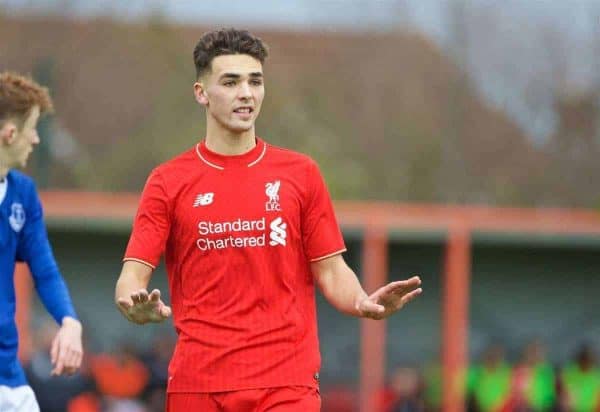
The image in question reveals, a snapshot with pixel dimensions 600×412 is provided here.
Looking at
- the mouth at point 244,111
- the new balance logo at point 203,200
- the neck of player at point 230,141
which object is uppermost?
the mouth at point 244,111

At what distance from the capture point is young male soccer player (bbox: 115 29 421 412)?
5.98 meters

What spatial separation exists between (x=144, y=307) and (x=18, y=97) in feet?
4.80

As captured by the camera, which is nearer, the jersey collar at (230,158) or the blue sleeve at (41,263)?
the jersey collar at (230,158)

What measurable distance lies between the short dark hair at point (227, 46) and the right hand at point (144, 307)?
3.73 ft

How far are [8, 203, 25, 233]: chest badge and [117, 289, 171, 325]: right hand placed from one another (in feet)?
3.14

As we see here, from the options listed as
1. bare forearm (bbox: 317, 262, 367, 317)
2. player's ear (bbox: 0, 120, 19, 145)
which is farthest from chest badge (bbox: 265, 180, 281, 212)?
player's ear (bbox: 0, 120, 19, 145)

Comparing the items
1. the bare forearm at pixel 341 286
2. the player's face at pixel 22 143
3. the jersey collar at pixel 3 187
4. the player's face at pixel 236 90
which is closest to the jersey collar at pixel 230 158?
the player's face at pixel 236 90

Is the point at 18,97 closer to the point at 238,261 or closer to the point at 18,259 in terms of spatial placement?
the point at 18,259

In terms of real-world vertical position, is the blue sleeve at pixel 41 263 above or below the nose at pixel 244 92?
below

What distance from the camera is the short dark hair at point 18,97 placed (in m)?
6.59

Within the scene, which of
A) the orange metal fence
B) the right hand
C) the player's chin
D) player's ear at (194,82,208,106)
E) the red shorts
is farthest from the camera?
the orange metal fence

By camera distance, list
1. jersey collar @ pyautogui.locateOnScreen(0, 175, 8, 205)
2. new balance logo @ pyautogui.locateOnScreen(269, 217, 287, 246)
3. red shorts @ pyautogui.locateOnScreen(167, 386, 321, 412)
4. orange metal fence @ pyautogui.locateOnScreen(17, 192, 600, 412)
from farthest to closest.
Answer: orange metal fence @ pyautogui.locateOnScreen(17, 192, 600, 412) → jersey collar @ pyautogui.locateOnScreen(0, 175, 8, 205) → new balance logo @ pyautogui.locateOnScreen(269, 217, 287, 246) → red shorts @ pyautogui.locateOnScreen(167, 386, 321, 412)

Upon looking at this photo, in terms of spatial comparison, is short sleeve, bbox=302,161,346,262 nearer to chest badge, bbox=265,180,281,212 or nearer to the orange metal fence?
chest badge, bbox=265,180,281,212

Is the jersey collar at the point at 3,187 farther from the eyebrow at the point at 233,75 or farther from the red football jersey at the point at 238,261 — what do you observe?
the eyebrow at the point at 233,75
